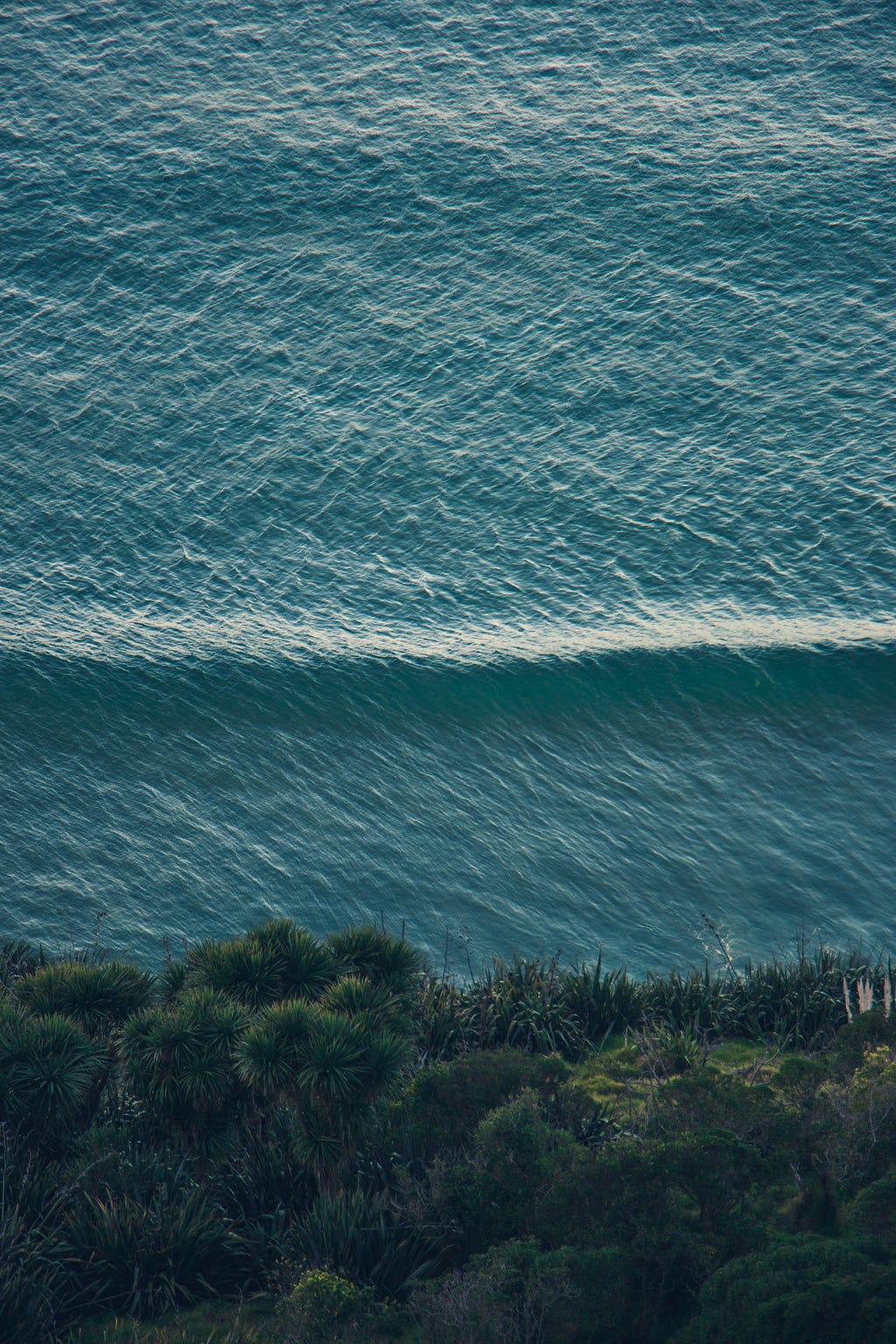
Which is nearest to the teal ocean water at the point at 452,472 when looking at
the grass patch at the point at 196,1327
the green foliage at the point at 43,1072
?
the green foliage at the point at 43,1072

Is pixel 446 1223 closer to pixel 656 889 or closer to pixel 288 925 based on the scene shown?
pixel 288 925

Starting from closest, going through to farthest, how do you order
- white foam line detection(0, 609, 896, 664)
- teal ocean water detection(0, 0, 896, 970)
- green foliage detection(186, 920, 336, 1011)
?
green foliage detection(186, 920, 336, 1011), teal ocean water detection(0, 0, 896, 970), white foam line detection(0, 609, 896, 664)

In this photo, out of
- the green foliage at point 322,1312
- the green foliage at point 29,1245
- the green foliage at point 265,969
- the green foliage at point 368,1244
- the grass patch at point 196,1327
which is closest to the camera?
the green foliage at point 322,1312

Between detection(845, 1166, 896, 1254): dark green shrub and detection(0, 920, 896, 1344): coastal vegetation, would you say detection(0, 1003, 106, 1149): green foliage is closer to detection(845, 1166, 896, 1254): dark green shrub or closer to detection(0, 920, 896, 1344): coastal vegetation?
detection(0, 920, 896, 1344): coastal vegetation

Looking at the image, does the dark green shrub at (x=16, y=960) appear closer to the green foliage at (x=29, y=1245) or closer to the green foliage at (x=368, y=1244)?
the green foliage at (x=29, y=1245)

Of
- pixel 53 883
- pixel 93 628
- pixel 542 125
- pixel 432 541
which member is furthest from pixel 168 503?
pixel 542 125

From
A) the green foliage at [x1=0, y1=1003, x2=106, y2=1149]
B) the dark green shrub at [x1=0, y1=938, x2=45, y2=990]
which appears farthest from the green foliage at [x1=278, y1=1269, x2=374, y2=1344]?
the dark green shrub at [x1=0, y1=938, x2=45, y2=990]
